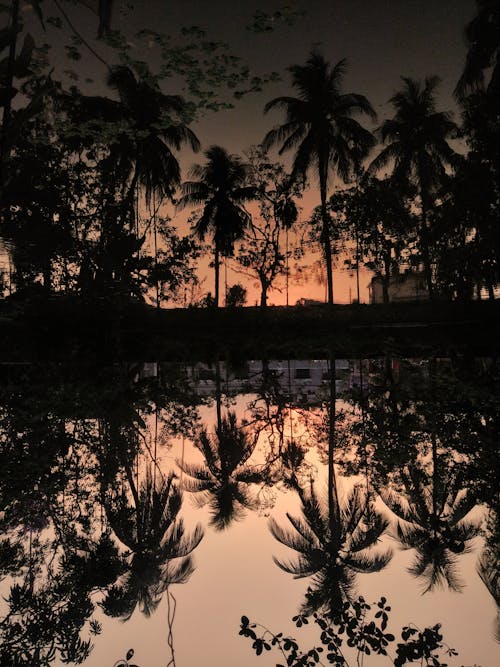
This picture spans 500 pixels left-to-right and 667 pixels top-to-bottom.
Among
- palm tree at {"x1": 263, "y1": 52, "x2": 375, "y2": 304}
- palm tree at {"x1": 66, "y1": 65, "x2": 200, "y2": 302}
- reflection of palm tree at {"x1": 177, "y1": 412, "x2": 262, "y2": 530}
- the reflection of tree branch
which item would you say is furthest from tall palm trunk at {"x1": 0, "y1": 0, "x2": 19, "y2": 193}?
palm tree at {"x1": 263, "y1": 52, "x2": 375, "y2": 304}

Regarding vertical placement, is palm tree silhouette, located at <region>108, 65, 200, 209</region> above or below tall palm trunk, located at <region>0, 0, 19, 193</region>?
above

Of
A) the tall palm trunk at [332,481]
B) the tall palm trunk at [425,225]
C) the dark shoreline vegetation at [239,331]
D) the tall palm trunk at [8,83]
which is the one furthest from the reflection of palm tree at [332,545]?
the tall palm trunk at [425,225]

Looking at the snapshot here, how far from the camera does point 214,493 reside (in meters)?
4.80

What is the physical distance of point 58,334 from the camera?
22156 millimetres

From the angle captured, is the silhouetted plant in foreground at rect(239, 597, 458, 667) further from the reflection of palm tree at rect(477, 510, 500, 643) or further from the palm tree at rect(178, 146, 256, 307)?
the palm tree at rect(178, 146, 256, 307)

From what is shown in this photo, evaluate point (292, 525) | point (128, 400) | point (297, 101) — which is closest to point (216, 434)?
point (128, 400)

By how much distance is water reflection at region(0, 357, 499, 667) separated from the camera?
3.11 metres

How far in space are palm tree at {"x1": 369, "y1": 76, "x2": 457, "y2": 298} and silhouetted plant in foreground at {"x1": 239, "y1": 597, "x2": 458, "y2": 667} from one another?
88.2ft

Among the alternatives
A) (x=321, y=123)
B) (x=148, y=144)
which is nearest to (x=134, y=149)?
(x=148, y=144)

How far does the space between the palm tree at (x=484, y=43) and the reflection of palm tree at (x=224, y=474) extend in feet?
55.1

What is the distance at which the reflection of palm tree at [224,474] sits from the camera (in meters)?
4.49

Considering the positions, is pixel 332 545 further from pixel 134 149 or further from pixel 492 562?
pixel 134 149

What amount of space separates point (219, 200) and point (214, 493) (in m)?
30.9

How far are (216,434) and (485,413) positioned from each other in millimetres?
3767
